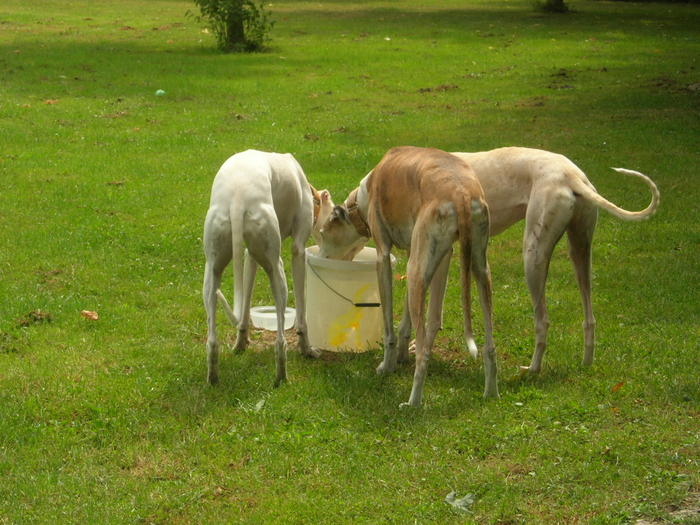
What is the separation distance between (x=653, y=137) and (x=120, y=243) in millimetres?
8336

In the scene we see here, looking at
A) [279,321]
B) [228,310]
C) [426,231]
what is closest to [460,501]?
[426,231]

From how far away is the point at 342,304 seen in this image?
764 cm

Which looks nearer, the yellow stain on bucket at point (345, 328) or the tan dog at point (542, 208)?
the tan dog at point (542, 208)

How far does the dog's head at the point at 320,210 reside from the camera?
7.93m

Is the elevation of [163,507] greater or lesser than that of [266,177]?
lesser

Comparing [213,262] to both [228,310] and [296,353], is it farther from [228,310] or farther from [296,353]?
[296,353]

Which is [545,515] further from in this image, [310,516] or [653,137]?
[653,137]

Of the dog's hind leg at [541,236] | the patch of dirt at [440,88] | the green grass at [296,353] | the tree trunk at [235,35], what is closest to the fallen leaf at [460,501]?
the green grass at [296,353]

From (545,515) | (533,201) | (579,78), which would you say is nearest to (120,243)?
(533,201)

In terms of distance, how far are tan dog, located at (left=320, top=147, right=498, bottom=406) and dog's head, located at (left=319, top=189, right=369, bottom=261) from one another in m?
0.30

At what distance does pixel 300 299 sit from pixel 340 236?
64 cm

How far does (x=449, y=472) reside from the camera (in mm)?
5508

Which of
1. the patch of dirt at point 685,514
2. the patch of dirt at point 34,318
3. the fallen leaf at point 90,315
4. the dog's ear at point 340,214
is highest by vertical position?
the dog's ear at point 340,214

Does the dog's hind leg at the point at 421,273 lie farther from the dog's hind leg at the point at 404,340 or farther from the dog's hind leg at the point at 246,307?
the dog's hind leg at the point at 246,307
